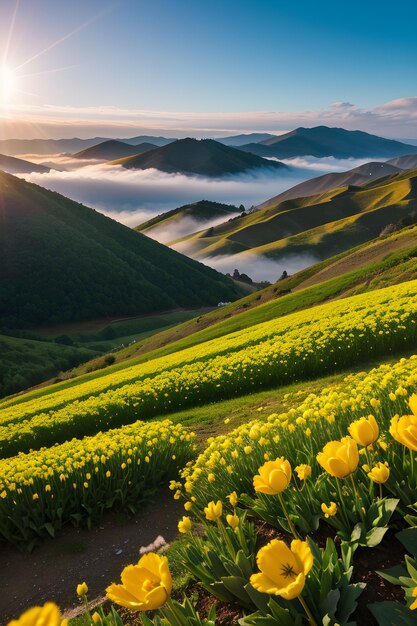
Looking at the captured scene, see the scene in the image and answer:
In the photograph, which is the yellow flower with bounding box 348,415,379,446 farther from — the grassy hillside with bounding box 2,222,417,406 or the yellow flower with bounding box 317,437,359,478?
the grassy hillside with bounding box 2,222,417,406

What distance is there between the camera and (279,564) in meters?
2.66

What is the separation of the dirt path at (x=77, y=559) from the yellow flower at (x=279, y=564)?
238 inches

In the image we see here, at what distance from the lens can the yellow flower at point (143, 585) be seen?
2.62 m

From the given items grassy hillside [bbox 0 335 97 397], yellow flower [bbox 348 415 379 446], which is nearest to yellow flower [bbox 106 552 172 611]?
yellow flower [bbox 348 415 379 446]

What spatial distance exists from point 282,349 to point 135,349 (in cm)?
6073

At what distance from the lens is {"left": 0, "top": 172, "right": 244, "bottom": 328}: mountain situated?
16350cm

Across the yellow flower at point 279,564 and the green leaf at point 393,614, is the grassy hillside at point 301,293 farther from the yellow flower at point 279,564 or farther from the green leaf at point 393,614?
the yellow flower at point 279,564

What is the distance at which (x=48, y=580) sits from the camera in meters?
8.49

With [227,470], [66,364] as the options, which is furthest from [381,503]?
[66,364]

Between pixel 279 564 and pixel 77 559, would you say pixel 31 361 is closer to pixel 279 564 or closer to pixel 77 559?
pixel 77 559

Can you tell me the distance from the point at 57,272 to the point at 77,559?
168644mm

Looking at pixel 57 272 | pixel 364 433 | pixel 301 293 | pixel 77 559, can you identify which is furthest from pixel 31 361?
pixel 364 433

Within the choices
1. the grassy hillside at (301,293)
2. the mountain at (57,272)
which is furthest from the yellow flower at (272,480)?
the mountain at (57,272)

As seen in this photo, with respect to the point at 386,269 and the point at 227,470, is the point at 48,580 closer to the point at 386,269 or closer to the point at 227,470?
the point at 227,470
